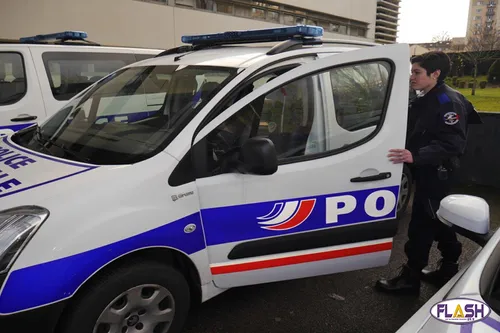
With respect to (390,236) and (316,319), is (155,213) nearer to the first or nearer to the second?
(316,319)

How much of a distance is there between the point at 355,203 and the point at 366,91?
70cm

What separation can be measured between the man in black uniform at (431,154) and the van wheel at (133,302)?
1.46 meters

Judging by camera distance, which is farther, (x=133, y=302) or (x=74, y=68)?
(x=74, y=68)

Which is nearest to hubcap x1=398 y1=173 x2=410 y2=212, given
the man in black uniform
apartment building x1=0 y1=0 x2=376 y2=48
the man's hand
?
the man in black uniform

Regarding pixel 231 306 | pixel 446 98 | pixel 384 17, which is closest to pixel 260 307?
pixel 231 306

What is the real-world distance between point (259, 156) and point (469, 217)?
3.14ft

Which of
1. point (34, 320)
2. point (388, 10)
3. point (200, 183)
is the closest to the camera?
point (34, 320)

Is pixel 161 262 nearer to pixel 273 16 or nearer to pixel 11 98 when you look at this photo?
pixel 11 98

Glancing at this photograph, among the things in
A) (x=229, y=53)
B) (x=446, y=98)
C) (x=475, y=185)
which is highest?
(x=229, y=53)

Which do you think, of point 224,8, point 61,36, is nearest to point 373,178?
point 61,36

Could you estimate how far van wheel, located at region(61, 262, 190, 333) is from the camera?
1853 millimetres

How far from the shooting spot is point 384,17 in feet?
184

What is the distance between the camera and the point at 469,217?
1792 mm

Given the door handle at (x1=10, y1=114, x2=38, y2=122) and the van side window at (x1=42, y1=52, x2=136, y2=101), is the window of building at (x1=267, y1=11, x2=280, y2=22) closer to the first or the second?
the van side window at (x1=42, y1=52, x2=136, y2=101)
